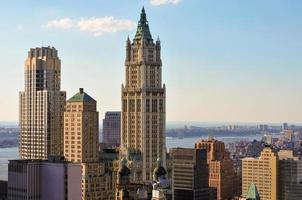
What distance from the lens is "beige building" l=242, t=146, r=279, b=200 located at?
92.5 m

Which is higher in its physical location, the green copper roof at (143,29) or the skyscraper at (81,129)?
the green copper roof at (143,29)

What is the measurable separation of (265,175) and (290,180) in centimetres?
356

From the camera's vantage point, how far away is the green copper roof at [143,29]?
66.8m

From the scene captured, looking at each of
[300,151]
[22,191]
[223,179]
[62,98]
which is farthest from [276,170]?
[300,151]

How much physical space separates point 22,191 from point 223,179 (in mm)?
51627

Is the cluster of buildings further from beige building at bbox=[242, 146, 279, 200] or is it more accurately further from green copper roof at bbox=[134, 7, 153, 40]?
beige building at bbox=[242, 146, 279, 200]

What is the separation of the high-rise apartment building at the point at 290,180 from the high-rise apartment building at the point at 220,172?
905 centimetres

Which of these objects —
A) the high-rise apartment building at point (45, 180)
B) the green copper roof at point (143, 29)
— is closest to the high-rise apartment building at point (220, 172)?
the green copper roof at point (143, 29)

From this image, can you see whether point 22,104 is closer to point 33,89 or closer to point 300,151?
point 33,89

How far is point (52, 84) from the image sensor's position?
76375 mm

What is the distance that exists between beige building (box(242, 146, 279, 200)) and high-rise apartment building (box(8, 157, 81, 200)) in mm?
41315

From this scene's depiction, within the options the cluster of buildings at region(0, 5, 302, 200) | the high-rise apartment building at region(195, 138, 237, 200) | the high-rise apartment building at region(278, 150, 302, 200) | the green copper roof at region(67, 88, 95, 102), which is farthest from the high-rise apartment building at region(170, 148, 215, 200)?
the green copper roof at region(67, 88, 95, 102)

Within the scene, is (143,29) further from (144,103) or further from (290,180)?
(290,180)

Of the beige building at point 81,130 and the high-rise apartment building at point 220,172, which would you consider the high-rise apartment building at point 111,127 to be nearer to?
the high-rise apartment building at point 220,172
